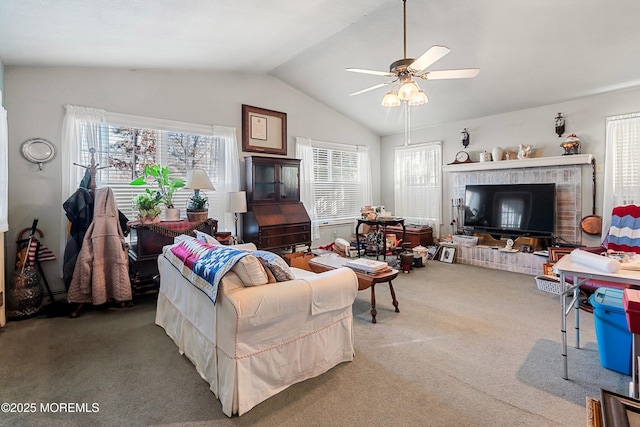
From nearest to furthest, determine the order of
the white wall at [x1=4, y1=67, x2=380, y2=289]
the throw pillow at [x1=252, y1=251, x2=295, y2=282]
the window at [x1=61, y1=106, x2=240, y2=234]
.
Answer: the throw pillow at [x1=252, y1=251, x2=295, y2=282] → the white wall at [x1=4, y1=67, x2=380, y2=289] → the window at [x1=61, y1=106, x2=240, y2=234]

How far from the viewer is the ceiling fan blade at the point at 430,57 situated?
2.18 metres

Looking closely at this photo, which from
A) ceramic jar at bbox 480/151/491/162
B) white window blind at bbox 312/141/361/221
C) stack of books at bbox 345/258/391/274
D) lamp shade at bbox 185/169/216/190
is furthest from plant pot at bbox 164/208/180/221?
ceramic jar at bbox 480/151/491/162

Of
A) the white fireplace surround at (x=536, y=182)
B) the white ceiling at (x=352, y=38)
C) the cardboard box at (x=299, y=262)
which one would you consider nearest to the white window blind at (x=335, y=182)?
the white ceiling at (x=352, y=38)

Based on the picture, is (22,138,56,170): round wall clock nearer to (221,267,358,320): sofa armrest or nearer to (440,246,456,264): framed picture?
(221,267,358,320): sofa armrest

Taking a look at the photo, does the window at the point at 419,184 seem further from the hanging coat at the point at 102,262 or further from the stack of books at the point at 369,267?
the hanging coat at the point at 102,262

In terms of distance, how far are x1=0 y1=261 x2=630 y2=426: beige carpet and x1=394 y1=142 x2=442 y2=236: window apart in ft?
9.90

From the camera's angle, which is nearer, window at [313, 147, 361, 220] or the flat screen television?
the flat screen television

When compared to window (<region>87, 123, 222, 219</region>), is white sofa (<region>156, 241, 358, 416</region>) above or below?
below

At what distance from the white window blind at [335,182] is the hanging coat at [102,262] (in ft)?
10.8

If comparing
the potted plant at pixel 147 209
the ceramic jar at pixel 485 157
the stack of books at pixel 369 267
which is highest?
the ceramic jar at pixel 485 157

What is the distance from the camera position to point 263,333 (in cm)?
178

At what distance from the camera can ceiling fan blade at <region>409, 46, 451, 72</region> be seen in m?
2.18

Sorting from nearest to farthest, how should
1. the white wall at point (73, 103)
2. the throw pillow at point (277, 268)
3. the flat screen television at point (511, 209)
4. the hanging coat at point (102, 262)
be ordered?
1. the throw pillow at point (277, 268)
2. the hanging coat at point (102, 262)
3. the white wall at point (73, 103)
4. the flat screen television at point (511, 209)

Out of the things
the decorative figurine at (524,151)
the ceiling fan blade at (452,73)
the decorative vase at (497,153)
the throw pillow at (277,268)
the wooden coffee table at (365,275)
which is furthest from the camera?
the decorative vase at (497,153)
